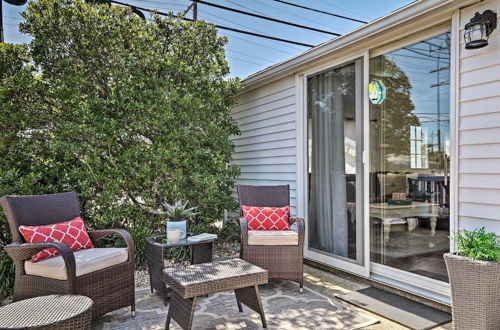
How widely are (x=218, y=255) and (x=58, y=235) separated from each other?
2.40m

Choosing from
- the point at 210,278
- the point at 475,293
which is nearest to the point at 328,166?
the point at 475,293

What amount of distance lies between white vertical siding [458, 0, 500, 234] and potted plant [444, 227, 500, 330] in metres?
0.36

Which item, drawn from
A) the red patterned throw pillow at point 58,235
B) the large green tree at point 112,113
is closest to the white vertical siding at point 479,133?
the large green tree at point 112,113

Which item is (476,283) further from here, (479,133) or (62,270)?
(62,270)

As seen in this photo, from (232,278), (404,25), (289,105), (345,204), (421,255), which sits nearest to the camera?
(232,278)

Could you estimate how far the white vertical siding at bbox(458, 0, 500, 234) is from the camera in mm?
2594

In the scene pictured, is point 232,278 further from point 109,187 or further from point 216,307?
point 109,187

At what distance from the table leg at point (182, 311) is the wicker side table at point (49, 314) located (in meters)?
0.63

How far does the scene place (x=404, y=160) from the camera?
3.44 metres

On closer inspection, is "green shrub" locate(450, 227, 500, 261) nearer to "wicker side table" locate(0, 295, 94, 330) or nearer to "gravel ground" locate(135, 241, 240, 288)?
"wicker side table" locate(0, 295, 94, 330)

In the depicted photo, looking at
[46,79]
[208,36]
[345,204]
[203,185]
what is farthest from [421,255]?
[46,79]

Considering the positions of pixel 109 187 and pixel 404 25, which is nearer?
pixel 404 25

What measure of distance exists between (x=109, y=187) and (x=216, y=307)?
2142 mm

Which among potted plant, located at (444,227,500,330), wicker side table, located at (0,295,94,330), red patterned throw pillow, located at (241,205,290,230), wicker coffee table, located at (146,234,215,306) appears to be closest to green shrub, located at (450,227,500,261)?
potted plant, located at (444,227,500,330)
